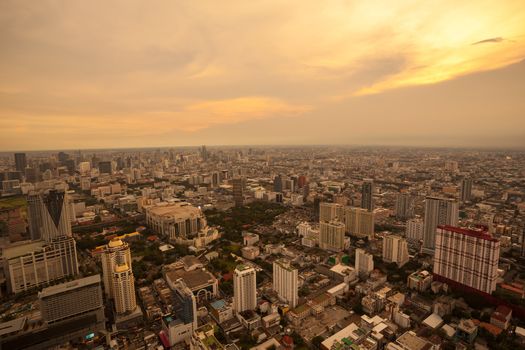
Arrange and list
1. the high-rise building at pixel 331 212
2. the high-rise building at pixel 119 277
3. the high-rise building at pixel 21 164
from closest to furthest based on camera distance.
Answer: the high-rise building at pixel 119 277
the high-rise building at pixel 331 212
the high-rise building at pixel 21 164

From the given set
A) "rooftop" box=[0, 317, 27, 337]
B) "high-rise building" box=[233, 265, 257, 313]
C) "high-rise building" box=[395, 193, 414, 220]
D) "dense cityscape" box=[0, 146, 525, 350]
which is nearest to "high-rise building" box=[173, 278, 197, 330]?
"dense cityscape" box=[0, 146, 525, 350]

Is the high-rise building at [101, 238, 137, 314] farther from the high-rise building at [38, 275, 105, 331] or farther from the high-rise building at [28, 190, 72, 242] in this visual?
the high-rise building at [28, 190, 72, 242]

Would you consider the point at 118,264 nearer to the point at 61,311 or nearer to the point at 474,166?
the point at 61,311

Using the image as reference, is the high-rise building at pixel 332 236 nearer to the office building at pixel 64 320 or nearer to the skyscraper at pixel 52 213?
the office building at pixel 64 320

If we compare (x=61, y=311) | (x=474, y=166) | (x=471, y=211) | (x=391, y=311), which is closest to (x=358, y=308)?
(x=391, y=311)

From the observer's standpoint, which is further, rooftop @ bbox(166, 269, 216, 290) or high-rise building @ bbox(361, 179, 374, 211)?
high-rise building @ bbox(361, 179, 374, 211)

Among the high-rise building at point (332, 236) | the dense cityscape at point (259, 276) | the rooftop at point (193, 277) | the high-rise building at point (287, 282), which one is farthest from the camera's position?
the high-rise building at point (332, 236)

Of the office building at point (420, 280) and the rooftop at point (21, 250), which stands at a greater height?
the rooftop at point (21, 250)

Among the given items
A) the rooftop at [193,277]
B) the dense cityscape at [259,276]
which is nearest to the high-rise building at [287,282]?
the dense cityscape at [259,276]
